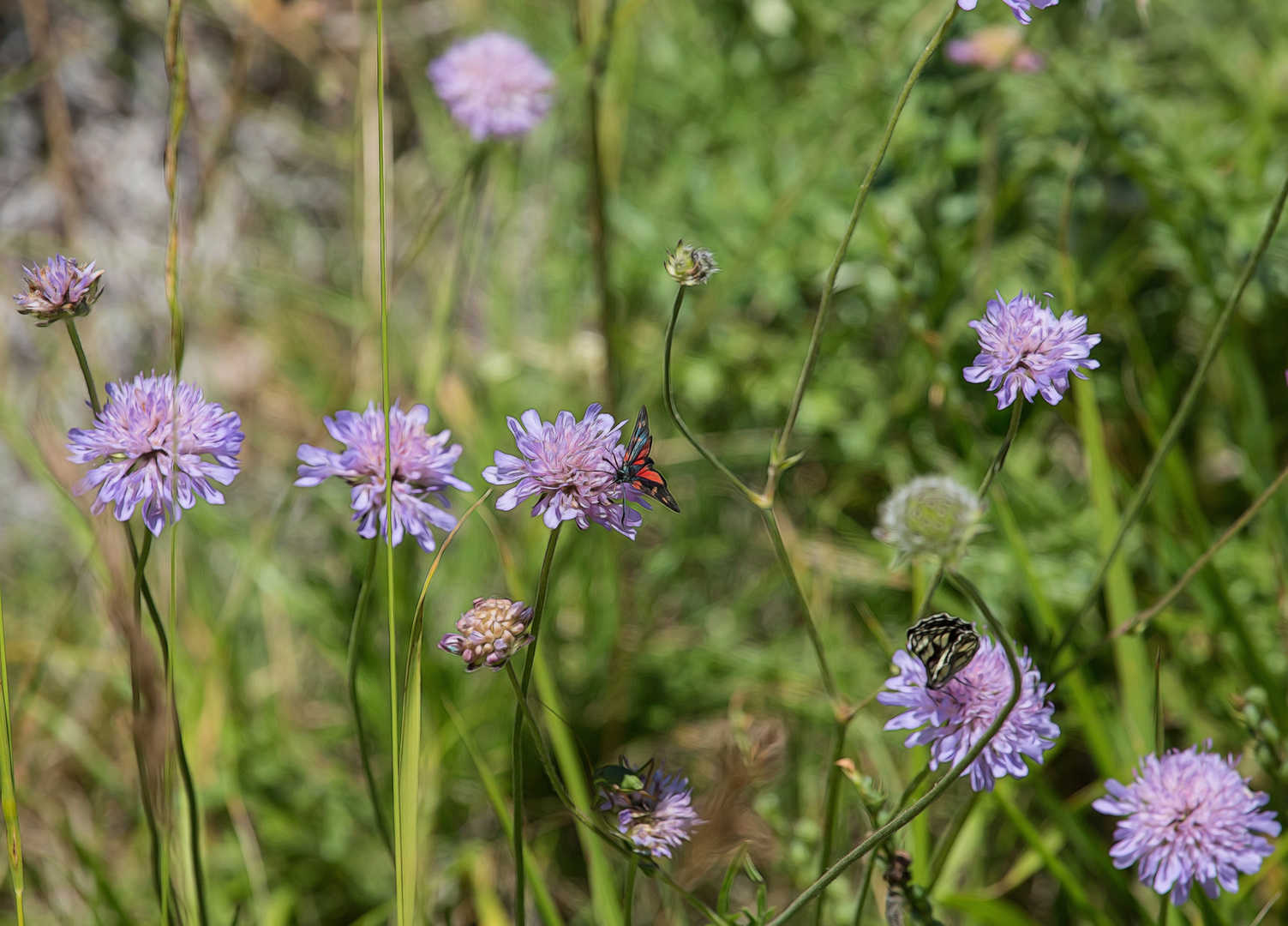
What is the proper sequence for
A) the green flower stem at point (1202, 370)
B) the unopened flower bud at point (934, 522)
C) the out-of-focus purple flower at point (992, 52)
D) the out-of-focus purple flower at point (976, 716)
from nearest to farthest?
the unopened flower bud at point (934, 522)
the out-of-focus purple flower at point (976, 716)
the green flower stem at point (1202, 370)
the out-of-focus purple flower at point (992, 52)

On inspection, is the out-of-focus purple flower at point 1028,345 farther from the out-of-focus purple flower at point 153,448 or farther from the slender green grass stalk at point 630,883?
the out-of-focus purple flower at point 153,448

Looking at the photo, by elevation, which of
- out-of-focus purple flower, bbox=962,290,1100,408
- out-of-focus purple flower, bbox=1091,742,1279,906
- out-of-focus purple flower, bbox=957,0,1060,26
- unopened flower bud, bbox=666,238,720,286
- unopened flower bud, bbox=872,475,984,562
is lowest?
out-of-focus purple flower, bbox=1091,742,1279,906

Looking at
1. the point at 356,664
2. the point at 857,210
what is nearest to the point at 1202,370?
the point at 857,210

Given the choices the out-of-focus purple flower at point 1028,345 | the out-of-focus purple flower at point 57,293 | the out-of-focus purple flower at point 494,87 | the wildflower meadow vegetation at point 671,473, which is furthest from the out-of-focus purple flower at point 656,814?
the out-of-focus purple flower at point 494,87


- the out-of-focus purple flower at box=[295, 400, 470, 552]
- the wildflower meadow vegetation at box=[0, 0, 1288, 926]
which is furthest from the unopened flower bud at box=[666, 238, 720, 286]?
the out-of-focus purple flower at box=[295, 400, 470, 552]

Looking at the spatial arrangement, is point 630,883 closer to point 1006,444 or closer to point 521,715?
point 521,715

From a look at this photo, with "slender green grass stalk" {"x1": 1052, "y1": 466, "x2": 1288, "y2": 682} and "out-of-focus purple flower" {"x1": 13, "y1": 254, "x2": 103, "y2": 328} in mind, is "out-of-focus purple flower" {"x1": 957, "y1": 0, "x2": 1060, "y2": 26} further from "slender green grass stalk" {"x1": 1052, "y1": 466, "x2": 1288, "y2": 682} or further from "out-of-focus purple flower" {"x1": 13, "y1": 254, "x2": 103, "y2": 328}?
"out-of-focus purple flower" {"x1": 13, "y1": 254, "x2": 103, "y2": 328}

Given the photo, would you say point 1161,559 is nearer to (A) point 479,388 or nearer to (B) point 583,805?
(B) point 583,805
